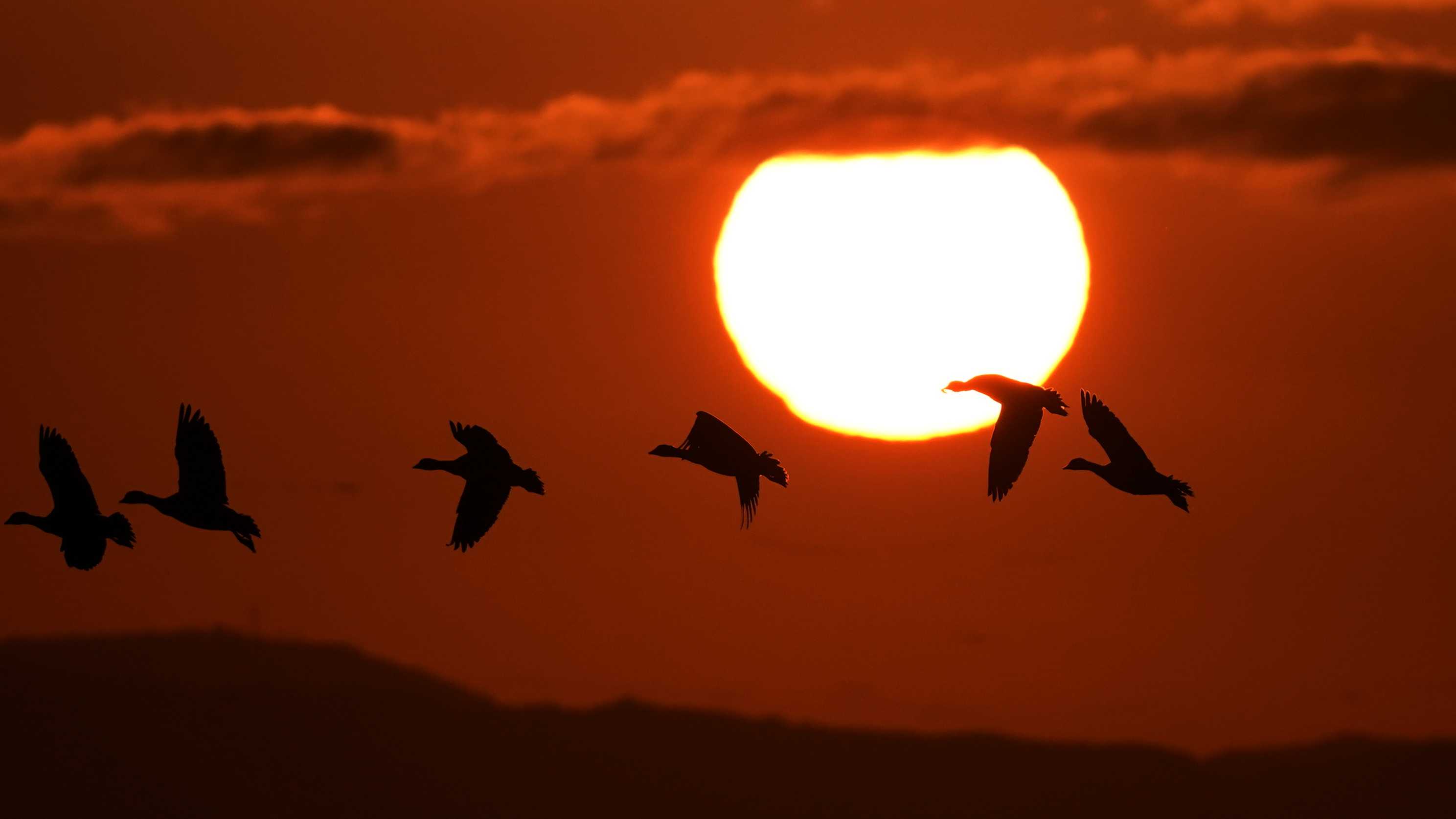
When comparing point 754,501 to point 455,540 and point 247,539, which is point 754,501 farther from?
point 247,539

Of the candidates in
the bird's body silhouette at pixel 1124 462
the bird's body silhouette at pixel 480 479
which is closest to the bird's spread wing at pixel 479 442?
the bird's body silhouette at pixel 480 479

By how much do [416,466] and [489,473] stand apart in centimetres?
296

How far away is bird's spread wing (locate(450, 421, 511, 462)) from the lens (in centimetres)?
5547

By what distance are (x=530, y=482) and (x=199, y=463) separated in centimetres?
729

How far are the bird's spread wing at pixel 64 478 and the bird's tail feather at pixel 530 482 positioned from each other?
10.2m

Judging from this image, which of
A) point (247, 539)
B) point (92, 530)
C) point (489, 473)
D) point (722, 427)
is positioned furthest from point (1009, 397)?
point (92, 530)

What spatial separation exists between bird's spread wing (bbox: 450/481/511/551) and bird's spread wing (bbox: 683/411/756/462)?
167 inches

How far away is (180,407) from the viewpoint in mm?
56438

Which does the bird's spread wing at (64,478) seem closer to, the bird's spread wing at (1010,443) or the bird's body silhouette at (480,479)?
the bird's body silhouette at (480,479)

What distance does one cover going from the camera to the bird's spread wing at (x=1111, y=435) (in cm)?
5578

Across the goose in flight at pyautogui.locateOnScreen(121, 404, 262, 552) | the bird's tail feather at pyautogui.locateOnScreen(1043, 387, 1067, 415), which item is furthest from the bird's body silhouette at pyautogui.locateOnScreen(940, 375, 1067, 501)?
the goose in flight at pyautogui.locateOnScreen(121, 404, 262, 552)

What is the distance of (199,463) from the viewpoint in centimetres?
5753

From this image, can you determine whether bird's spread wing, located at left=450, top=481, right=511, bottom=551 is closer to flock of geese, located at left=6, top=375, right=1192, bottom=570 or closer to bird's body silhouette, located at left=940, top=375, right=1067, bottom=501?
flock of geese, located at left=6, top=375, right=1192, bottom=570

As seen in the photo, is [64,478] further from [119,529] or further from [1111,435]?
[1111,435]
